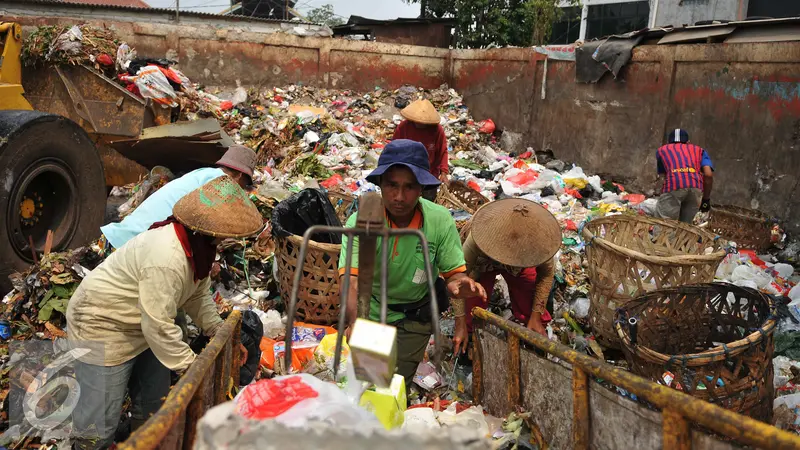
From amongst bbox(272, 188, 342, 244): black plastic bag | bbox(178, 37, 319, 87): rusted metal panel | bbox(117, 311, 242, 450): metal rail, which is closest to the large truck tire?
bbox(272, 188, 342, 244): black plastic bag

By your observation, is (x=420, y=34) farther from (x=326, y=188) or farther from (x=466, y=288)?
(x=466, y=288)

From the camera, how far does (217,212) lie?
228 cm

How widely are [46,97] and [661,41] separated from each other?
291 inches

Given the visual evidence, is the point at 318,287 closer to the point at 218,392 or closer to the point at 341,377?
the point at 341,377

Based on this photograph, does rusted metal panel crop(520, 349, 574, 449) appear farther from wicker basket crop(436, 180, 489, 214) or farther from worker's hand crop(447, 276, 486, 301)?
wicker basket crop(436, 180, 489, 214)

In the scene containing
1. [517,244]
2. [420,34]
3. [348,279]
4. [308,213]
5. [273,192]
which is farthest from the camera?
[420,34]

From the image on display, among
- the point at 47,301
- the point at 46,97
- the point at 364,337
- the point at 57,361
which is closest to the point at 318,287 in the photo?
the point at 57,361

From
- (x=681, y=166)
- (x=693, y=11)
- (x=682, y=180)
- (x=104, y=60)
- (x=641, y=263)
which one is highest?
(x=693, y=11)

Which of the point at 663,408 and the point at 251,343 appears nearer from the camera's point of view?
the point at 663,408

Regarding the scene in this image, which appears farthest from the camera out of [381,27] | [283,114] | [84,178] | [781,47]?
[381,27]

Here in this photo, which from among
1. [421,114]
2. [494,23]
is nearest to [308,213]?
[421,114]

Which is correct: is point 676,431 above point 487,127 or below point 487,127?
below

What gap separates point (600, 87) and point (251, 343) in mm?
7055

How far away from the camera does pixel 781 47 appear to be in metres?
5.79
